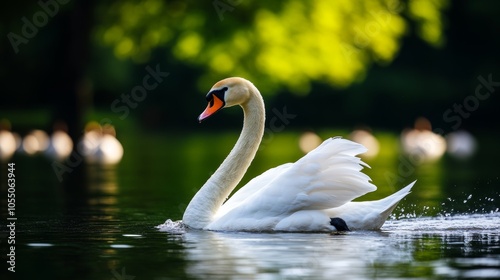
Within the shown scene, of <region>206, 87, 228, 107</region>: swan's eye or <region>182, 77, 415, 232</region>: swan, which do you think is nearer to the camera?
<region>182, 77, 415, 232</region>: swan

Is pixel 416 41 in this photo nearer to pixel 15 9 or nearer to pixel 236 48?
pixel 236 48

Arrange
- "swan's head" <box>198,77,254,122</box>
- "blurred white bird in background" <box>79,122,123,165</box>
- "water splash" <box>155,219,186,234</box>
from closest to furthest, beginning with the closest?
1. "water splash" <box>155,219,186,234</box>
2. "swan's head" <box>198,77,254,122</box>
3. "blurred white bird in background" <box>79,122,123,165</box>

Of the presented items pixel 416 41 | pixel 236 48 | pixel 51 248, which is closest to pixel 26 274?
pixel 51 248

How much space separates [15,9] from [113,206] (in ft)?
58.6

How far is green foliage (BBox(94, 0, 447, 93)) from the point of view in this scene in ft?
103

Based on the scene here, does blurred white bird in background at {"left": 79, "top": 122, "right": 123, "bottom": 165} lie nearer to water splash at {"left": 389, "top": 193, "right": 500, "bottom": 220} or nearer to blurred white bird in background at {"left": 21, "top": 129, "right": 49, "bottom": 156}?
blurred white bird in background at {"left": 21, "top": 129, "right": 49, "bottom": 156}

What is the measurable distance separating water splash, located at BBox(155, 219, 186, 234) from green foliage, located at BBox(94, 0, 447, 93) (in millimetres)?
18813

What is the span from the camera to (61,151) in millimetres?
30578

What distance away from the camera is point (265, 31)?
3303cm

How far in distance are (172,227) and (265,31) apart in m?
21.6

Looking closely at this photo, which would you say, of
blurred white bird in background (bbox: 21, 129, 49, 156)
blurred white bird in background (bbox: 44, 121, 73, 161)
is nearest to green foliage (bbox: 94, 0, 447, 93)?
blurred white bird in background (bbox: 21, 129, 49, 156)

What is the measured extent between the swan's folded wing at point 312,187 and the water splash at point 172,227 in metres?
0.46

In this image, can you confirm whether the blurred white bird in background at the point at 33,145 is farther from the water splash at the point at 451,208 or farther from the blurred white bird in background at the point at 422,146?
the water splash at the point at 451,208

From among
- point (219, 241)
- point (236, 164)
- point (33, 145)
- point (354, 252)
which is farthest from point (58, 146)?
point (354, 252)
